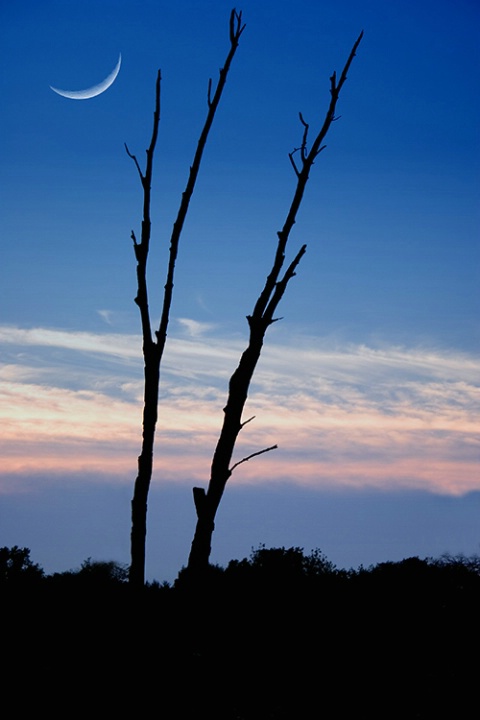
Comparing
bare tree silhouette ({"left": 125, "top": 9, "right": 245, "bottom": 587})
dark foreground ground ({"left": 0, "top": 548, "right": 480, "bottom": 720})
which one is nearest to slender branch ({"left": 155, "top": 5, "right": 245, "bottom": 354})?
bare tree silhouette ({"left": 125, "top": 9, "right": 245, "bottom": 587})

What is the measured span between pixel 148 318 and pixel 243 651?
16.4 ft

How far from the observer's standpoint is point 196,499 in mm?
8820

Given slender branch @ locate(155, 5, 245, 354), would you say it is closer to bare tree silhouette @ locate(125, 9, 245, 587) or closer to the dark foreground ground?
bare tree silhouette @ locate(125, 9, 245, 587)

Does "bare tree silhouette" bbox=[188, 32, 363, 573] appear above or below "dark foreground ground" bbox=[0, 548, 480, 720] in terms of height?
above

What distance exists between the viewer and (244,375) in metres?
8.88

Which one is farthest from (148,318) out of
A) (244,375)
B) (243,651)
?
(243,651)

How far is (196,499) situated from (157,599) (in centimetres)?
504

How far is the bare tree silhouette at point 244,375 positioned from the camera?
28.3ft

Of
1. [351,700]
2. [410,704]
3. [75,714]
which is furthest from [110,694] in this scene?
[410,704]

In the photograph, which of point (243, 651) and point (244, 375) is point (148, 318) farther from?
point (243, 651)

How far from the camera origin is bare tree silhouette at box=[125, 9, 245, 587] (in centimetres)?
867

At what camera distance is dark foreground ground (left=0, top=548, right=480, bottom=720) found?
8805mm

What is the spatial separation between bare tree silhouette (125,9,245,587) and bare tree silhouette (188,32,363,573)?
0.62 meters

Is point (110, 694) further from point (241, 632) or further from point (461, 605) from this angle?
point (461, 605)
